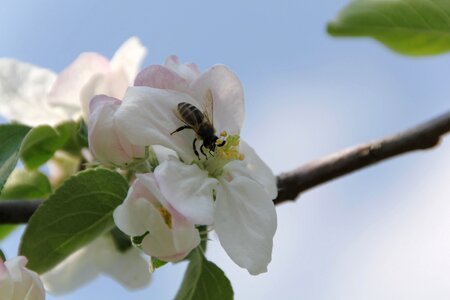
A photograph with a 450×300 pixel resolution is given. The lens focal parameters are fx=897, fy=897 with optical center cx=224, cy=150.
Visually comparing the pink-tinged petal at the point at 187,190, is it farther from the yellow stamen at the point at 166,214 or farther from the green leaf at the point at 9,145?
the green leaf at the point at 9,145

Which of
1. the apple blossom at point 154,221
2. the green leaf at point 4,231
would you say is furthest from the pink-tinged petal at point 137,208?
the green leaf at point 4,231

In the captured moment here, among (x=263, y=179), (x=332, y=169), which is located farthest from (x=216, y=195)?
(x=332, y=169)

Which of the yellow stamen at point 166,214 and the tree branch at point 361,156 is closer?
the yellow stamen at point 166,214

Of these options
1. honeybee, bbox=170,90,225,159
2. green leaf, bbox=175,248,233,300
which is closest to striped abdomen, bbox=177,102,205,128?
honeybee, bbox=170,90,225,159

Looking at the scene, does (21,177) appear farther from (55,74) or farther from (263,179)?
(263,179)

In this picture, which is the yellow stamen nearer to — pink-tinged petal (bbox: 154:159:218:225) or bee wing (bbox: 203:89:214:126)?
pink-tinged petal (bbox: 154:159:218:225)

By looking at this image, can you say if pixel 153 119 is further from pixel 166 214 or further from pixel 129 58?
pixel 129 58

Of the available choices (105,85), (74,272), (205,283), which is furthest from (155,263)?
(74,272)
